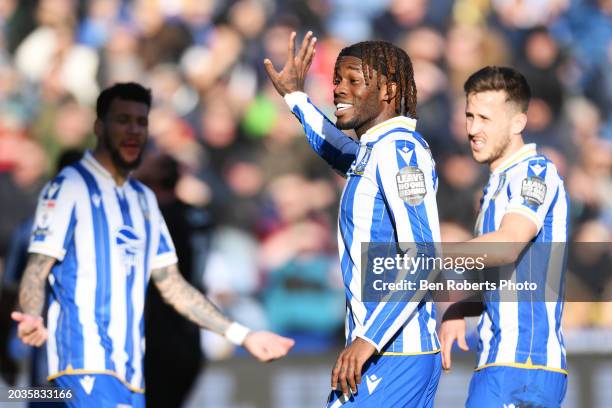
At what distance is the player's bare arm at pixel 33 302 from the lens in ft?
14.8

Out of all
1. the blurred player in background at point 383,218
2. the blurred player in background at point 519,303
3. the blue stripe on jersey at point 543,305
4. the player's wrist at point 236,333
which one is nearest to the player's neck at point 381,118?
the blurred player in background at point 383,218

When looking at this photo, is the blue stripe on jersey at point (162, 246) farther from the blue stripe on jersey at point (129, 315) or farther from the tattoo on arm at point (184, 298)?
the blue stripe on jersey at point (129, 315)

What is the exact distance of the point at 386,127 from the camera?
4.17 meters

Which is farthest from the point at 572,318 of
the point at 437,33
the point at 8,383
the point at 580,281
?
the point at 8,383

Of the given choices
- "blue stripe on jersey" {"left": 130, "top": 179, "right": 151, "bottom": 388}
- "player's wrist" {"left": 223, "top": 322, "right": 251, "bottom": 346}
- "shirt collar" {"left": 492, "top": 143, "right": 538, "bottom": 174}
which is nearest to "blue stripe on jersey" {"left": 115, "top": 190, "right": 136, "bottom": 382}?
"blue stripe on jersey" {"left": 130, "top": 179, "right": 151, "bottom": 388}

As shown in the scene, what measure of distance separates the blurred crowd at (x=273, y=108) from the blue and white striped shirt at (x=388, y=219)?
4245 mm

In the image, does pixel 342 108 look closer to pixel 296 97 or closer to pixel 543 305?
pixel 296 97

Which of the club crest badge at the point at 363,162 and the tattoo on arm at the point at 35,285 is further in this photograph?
the tattoo on arm at the point at 35,285

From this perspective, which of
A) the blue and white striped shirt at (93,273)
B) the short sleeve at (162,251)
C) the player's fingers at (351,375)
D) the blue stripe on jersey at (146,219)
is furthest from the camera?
the short sleeve at (162,251)

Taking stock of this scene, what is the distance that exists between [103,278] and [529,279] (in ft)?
6.11

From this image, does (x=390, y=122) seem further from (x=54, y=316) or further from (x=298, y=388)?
(x=298, y=388)

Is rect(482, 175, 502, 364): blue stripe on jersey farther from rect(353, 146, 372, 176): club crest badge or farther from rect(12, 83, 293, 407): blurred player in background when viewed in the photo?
rect(12, 83, 293, 407): blurred player in background

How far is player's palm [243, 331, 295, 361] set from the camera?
4855mm

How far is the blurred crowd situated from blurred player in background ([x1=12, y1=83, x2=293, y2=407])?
317cm
